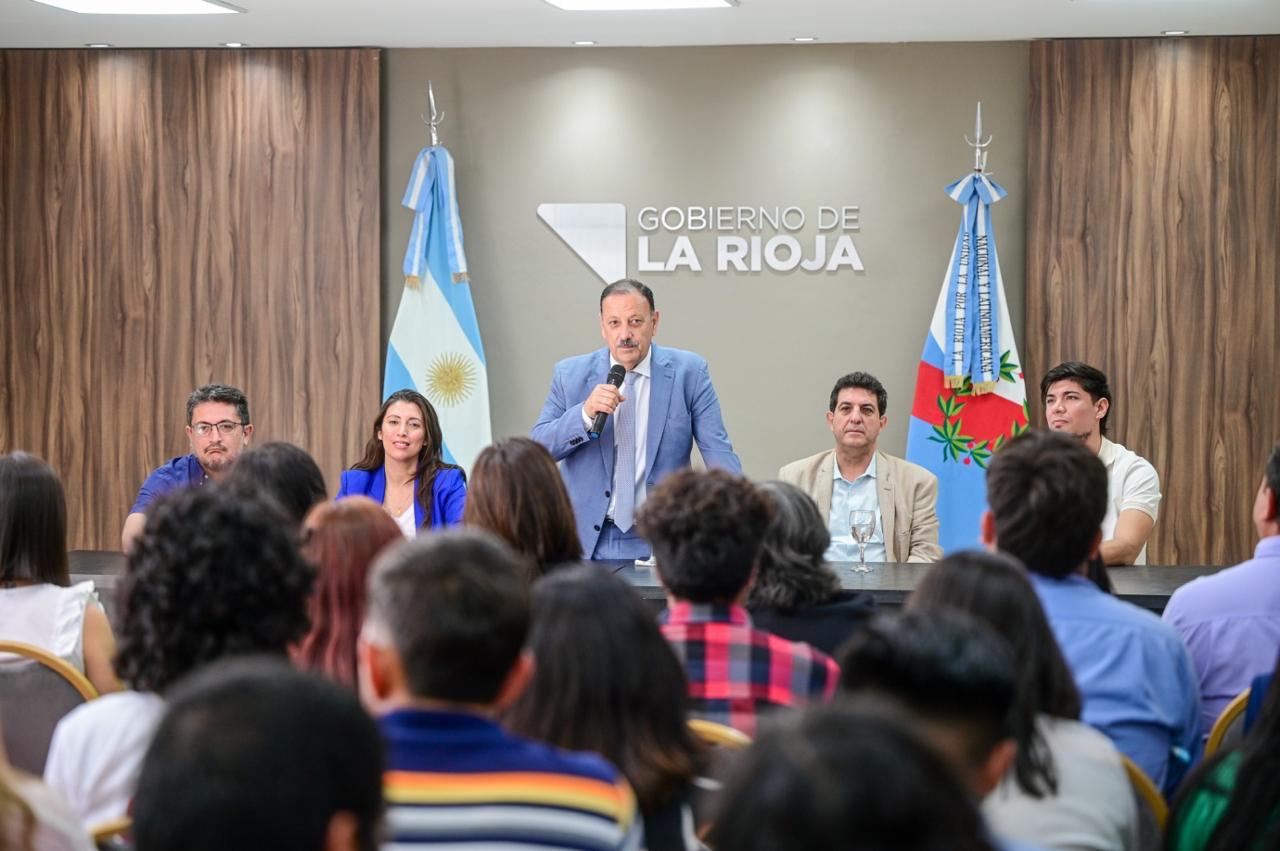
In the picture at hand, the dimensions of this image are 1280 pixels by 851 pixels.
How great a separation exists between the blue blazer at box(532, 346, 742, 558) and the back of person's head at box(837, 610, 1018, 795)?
386 centimetres

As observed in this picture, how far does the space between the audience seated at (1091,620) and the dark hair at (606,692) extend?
82 centimetres

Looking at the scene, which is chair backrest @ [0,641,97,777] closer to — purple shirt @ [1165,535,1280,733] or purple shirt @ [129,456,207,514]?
purple shirt @ [1165,535,1280,733]

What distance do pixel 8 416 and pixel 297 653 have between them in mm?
5909

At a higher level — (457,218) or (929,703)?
(457,218)

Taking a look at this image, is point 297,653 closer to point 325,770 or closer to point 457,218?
point 325,770

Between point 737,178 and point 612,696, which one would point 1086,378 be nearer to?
point 737,178

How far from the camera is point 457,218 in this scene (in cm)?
750

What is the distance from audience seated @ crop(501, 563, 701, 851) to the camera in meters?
2.02

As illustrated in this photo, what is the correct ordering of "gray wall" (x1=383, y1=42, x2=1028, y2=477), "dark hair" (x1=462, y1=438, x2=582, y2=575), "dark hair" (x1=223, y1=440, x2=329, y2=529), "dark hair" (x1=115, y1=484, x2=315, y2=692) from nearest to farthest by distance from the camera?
"dark hair" (x1=115, y1=484, x2=315, y2=692), "dark hair" (x1=462, y1=438, x2=582, y2=575), "dark hair" (x1=223, y1=440, x2=329, y2=529), "gray wall" (x1=383, y1=42, x2=1028, y2=477)

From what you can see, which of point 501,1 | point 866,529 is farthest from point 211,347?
point 866,529

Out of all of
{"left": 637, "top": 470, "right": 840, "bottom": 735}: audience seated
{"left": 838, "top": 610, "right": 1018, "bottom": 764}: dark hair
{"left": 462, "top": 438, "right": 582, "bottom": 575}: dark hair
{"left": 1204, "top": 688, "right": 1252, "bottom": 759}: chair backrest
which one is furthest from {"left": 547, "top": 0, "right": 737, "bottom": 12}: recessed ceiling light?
{"left": 838, "top": 610, "right": 1018, "bottom": 764}: dark hair

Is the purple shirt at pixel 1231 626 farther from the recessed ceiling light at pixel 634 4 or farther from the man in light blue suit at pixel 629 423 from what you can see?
the recessed ceiling light at pixel 634 4

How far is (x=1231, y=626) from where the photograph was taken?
3.07 metres

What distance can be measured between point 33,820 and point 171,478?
4.30 meters
